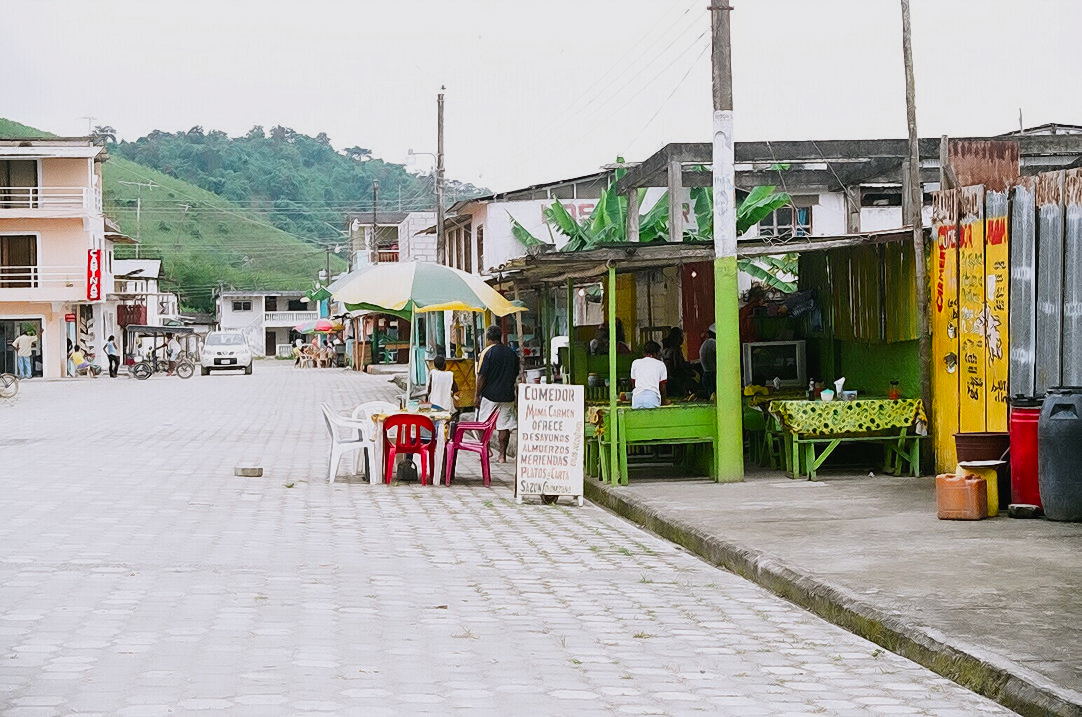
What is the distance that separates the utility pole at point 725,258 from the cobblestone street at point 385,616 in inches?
69.6

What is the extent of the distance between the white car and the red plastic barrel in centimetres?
5204

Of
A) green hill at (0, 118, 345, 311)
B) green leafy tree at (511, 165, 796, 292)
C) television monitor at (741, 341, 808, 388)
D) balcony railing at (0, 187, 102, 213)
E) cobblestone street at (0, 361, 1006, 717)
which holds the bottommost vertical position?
cobblestone street at (0, 361, 1006, 717)

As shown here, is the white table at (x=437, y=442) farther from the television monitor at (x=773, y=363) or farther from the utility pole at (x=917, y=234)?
the utility pole at (x=917, y=234)

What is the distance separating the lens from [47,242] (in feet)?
Answer: 189

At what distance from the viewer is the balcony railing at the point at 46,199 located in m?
56.8

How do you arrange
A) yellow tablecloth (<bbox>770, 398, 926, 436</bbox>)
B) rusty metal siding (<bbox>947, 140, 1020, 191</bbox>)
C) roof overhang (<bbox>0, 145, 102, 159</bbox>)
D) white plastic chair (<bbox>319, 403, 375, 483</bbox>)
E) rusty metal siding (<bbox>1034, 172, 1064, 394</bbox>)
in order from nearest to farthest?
1. rusty metal siding (<bbox>1034, 172, 1064, 394</bbox>)
2. rusty metal siding (<bbox>947, 140, 1020, 191</bbox>)
3. yellow tablecloth (<bbox>770, 398, 926, 436</bbox>)
4. white plastic chair (<bbox>319, 403, 375, 483</bbox>)
5. roof overhang (<bbox>0, 145, 102, 159</bbox>)

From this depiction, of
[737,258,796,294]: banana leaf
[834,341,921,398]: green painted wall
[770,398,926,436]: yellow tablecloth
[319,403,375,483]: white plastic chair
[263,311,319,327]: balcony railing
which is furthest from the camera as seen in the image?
[263,311,319,327]: balcony railing

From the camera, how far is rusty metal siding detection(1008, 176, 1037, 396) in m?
11.8

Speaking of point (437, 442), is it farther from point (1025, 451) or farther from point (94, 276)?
point (94, 276)

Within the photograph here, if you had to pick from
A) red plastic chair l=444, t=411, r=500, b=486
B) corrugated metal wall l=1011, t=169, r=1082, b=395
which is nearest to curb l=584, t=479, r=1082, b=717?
corrugated metal wall l=1011, t=169, r=1082, b=395

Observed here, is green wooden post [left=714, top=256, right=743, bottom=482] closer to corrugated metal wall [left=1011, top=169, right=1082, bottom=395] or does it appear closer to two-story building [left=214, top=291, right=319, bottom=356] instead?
corrugated metal wall [left=1011, top=169, right=1082, bottom=395]

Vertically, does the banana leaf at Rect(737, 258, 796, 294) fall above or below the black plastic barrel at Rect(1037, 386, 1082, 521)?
above

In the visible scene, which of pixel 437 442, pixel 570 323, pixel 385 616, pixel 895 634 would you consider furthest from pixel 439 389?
pixel 895 634

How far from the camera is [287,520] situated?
12.6 metres
